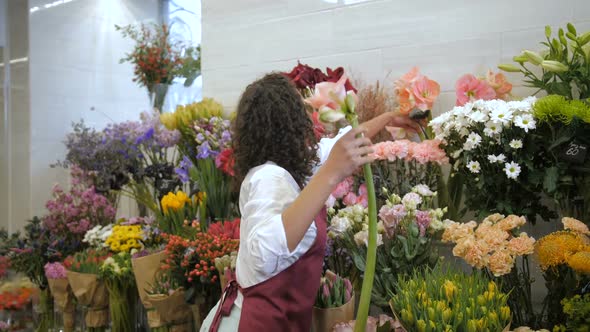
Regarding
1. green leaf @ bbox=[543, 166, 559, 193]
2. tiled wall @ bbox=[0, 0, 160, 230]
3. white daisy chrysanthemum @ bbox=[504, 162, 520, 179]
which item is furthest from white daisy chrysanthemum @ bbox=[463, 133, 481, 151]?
tiled wall @ bbox=[0, 0, 160, 230]

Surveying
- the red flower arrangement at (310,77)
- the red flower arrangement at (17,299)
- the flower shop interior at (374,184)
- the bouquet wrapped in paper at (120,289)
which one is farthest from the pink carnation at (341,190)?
the red flower arrangement at (17,299)

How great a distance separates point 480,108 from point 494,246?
1.65 ft

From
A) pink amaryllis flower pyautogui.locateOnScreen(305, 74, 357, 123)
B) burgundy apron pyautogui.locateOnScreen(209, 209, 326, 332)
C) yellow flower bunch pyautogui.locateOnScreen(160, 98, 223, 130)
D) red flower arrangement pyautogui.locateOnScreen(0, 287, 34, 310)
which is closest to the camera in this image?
pink amaryllis flower pyautogui.locateOnScreen(305, 74, 357, 123)

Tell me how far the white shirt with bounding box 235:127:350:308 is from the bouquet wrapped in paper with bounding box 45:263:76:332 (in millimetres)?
1606

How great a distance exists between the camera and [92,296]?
2615 mm

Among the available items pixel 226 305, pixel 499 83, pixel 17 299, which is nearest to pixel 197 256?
pixel 226 305

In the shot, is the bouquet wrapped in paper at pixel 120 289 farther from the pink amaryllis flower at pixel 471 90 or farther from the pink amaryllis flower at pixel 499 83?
the pink amaryllis flower at pixel 499 83

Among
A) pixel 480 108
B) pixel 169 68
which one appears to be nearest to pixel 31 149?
pixel 169 68

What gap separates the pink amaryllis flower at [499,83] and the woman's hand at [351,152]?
Answer: 99 cm

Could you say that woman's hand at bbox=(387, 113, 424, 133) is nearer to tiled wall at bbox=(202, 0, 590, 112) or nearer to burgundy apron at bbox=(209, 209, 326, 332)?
tiled wall at bbox=(202, 0, 590, 112)

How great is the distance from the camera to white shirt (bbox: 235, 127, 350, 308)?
1.32 meters

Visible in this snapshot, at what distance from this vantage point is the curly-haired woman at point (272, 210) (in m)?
1.38

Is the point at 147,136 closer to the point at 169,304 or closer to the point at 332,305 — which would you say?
the point at 169,304

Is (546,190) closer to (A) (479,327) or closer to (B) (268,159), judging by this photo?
(A) (479,327)
